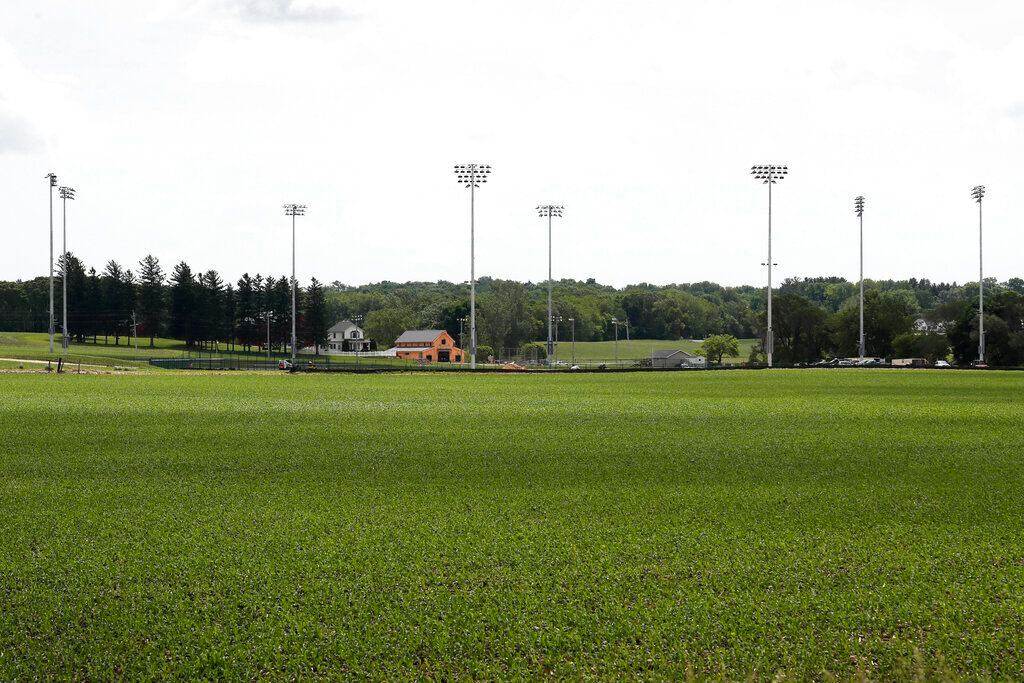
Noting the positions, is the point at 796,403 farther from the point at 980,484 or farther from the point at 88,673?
the point at 88,673

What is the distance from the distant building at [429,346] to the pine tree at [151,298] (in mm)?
32397

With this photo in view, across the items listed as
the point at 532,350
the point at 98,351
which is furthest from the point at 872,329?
the point at 98,351

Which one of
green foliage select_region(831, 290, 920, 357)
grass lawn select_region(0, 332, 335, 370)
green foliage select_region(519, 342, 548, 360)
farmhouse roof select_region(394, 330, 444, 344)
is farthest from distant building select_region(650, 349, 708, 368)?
grass lawn select_region(0, 332, 335, 370)

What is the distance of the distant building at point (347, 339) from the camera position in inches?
5709

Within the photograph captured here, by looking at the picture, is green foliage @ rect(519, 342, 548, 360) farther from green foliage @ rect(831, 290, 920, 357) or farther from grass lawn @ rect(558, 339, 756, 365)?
green foliage @ rect(831, 290, 920, 357)

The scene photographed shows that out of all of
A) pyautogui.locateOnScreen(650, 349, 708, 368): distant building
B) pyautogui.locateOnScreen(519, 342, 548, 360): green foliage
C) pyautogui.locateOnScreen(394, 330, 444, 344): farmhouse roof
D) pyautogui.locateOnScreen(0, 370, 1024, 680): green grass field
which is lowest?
pyautogui.locateOnScreen(650, 349, 708, 368): distant building

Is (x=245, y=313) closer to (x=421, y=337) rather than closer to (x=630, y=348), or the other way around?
(x=421, y=337)

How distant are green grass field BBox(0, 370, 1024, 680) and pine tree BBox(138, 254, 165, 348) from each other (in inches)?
4175

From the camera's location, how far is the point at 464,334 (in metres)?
139

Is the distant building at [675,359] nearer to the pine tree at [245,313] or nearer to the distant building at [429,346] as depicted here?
the distant building at [429,346]

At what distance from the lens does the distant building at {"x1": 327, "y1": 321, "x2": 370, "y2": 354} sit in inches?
5709

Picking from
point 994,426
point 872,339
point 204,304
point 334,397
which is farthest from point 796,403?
point 204,304

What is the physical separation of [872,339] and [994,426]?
9052cm

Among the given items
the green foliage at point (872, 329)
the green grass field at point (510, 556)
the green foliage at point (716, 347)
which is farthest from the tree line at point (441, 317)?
the green grass field at point (510, 556)
